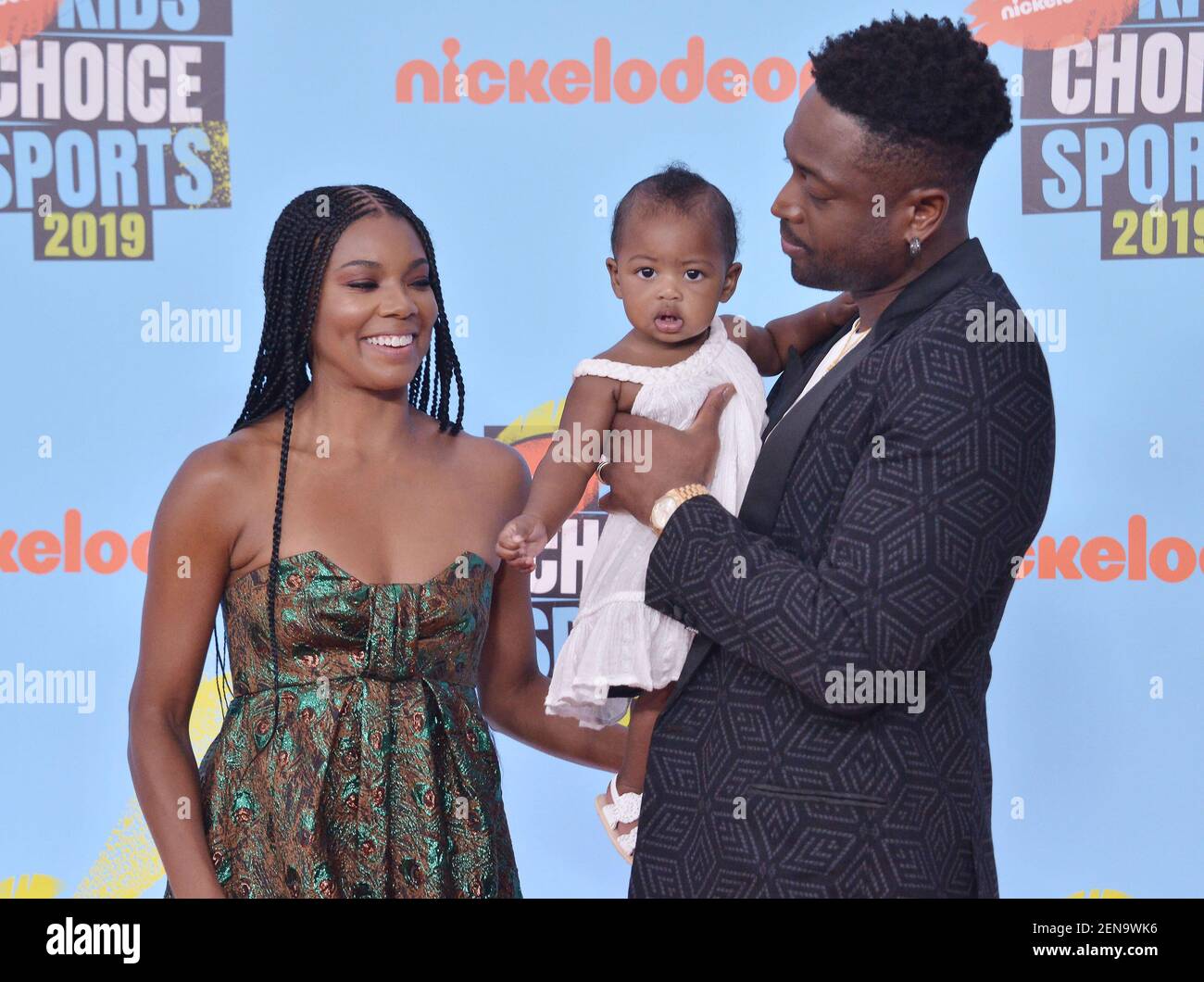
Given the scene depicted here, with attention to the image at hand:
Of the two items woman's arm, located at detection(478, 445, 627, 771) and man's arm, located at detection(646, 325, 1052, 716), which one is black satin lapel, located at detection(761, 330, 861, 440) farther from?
woman's arm, located at detection(478, 445, 627, 771)

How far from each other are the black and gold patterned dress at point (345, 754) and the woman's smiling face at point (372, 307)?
29 cm

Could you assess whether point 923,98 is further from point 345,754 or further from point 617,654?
point 345,754

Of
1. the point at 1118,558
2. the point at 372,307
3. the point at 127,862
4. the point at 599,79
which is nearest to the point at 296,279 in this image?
the point at 372,307

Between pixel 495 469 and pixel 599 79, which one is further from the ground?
pixel 599 79

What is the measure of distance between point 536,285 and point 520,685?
1.62 m

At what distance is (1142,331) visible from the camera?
3705 mm

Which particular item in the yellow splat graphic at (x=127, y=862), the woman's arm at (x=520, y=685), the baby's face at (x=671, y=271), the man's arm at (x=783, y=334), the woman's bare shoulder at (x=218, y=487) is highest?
the baby's face at (x=671, y=271)

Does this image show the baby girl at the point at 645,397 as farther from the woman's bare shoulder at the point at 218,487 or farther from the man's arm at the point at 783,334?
the woman's bare shoulder at the point at 218,487

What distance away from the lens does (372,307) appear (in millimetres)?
2123

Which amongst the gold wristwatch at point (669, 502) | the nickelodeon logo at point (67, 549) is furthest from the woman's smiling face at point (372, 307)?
the nickelodeon logo at point (67, 549)

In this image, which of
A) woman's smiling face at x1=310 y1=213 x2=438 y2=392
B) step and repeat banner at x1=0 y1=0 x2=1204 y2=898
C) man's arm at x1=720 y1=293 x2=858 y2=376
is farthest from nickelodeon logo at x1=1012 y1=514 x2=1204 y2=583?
woman's smiling face at x1=310 y1=213 x2=438 y2=392

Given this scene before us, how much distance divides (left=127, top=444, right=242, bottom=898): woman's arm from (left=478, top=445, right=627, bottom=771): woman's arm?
43cm

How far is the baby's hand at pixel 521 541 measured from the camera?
2.00 metres
